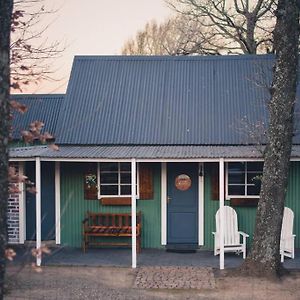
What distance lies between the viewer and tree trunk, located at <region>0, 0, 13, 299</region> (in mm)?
3512

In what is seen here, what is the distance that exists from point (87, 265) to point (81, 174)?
260cm

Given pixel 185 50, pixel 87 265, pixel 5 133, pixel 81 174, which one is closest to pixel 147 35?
pixel 185 50

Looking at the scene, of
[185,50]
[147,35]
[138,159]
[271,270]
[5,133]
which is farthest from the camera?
[147,35]

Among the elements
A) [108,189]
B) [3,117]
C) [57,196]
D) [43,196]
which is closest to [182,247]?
[108,189]

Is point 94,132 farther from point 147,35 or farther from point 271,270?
point 147,35

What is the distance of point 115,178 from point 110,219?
970mm

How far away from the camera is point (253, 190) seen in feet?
41.3

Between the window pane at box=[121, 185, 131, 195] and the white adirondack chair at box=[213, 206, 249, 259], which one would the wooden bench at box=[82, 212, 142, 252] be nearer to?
the window pane at box=[121, 185, 131, 195]

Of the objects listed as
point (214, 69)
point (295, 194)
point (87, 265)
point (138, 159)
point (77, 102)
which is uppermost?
point (214, 69)

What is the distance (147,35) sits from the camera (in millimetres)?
37812

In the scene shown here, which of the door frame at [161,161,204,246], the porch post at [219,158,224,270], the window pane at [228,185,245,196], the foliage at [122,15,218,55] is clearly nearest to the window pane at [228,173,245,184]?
the window pane at [228,185,245,196]

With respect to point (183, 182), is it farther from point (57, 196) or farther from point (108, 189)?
point (57, 196)

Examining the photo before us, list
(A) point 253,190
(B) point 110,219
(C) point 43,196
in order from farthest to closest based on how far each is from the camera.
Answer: (C) point 43,196 < (B) point 110,219 < (A) point 253,190

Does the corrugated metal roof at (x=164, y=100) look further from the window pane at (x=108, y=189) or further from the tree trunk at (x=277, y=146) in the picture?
the tree trunk at (x=277, y=146)
